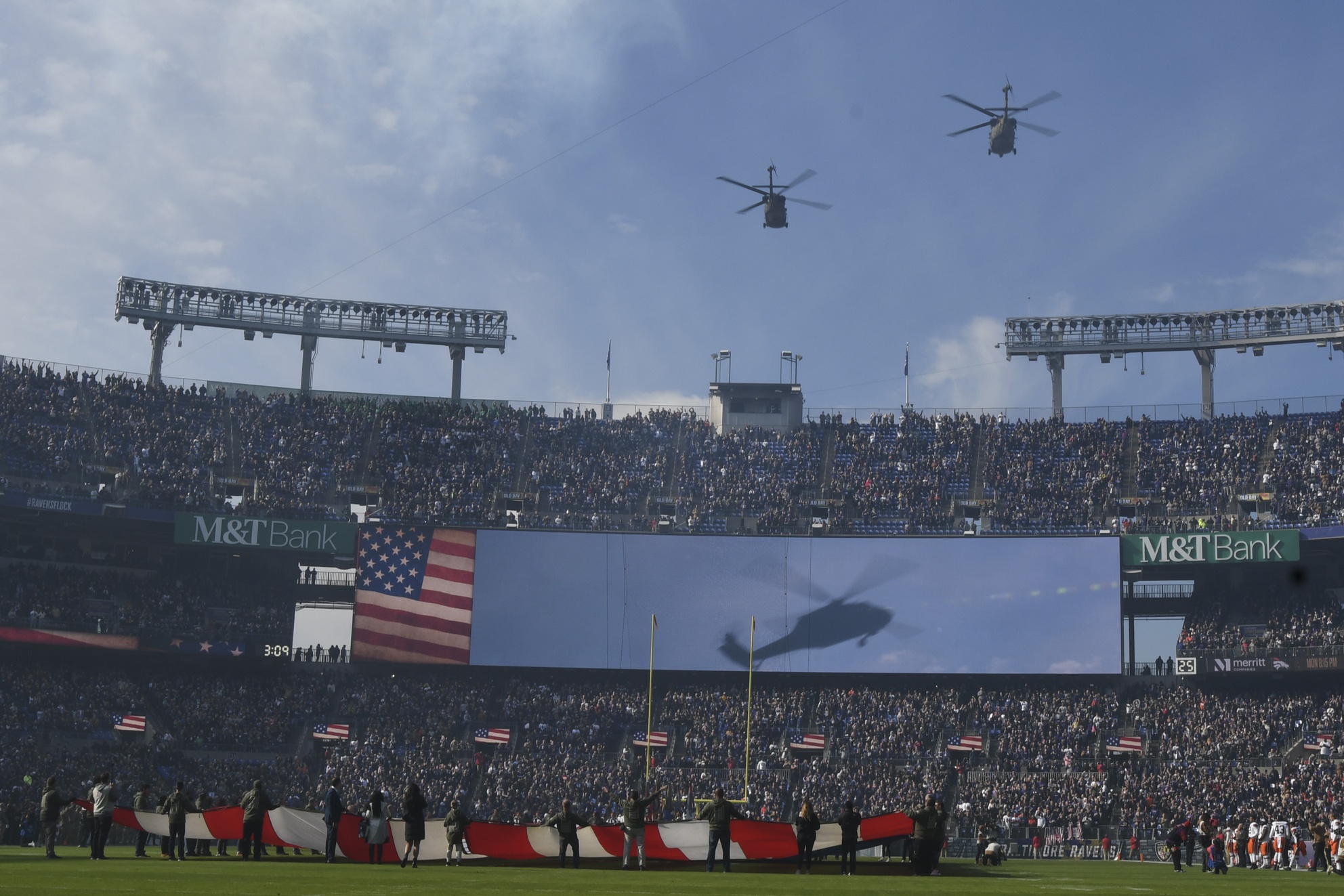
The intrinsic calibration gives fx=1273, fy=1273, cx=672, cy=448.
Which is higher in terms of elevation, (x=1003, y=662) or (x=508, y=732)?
(x=1003, y=662)

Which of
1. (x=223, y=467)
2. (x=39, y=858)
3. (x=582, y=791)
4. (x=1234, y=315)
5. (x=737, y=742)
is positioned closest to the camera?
(x=39, y=858)

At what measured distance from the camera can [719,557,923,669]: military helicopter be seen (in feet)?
189

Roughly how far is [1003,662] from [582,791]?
19.9 meters

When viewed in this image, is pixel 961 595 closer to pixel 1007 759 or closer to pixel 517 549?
pixel 1007 759

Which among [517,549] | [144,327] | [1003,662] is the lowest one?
[1003,662]

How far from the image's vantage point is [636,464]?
6656cm

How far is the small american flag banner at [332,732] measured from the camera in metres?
53.7

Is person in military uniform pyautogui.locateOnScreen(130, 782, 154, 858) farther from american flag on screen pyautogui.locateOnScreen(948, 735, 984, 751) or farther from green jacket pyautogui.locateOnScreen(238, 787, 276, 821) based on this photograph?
american flag on screen pyautogui.locateOnScreen(948, 735, 984, 751)

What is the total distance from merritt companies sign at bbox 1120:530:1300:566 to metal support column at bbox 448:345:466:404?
37.2m

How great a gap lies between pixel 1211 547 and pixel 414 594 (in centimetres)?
3594

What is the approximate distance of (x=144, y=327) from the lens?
7062 centimetres

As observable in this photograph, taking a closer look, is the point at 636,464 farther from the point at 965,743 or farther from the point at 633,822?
the point at 633,822

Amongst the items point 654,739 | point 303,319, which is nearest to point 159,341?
point 303,319

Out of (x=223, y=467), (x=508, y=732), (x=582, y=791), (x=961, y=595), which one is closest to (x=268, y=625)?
(x=223, y=467)
